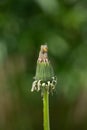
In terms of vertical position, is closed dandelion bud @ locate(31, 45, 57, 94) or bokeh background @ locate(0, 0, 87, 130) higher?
bokeh background @ locate(0, 0, 87, 130)

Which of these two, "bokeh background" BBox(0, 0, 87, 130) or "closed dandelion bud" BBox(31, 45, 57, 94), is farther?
"bokeh background" BBox(0, 0, 87, 130)

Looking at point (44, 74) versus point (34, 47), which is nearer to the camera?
point (44, 74)

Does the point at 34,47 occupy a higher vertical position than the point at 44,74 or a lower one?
higher

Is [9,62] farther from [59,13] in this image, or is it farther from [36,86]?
[36,86]
